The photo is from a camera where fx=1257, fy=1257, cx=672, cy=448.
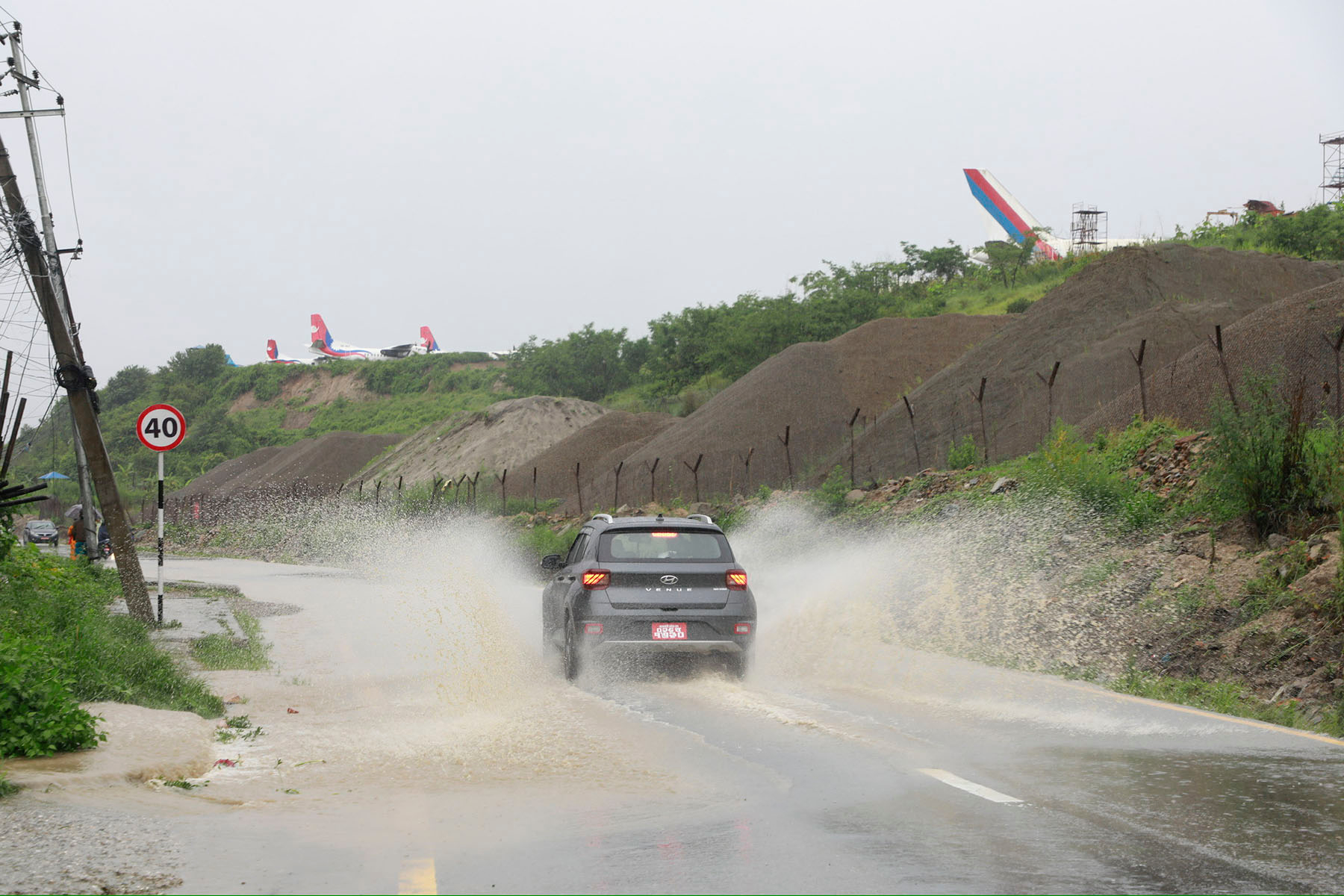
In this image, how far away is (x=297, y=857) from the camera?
Result: 227 inches

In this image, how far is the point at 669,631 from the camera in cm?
1212

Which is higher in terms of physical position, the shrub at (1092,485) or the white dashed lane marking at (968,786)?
the shrub at (1092,485)

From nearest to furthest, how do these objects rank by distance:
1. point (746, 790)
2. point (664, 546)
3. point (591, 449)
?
Result: point (746, 790), point (664, 546), point (591, 449)

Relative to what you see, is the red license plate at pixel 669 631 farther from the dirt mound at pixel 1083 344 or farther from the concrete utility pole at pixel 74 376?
the dirt mound at pixel 1083 344

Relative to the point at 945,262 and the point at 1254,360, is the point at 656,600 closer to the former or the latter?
the point at 1254,360

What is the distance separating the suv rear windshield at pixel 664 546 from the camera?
12.6 m

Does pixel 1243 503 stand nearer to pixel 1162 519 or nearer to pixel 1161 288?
pixel 1162 519

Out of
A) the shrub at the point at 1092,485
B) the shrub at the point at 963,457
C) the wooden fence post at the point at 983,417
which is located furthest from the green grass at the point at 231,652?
the shrub at the point at 963,457

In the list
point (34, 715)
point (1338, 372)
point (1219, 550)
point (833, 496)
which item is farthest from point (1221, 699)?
point (833, 496)

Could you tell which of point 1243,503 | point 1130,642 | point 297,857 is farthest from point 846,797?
point 1243,503

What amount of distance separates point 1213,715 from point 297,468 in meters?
96.0

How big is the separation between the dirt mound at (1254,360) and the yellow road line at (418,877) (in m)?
23.4

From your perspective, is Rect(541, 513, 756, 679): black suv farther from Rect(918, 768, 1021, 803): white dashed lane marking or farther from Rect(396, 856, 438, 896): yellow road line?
Rect(396, 856, 438, 896): yellow road line

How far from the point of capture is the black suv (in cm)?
1210
